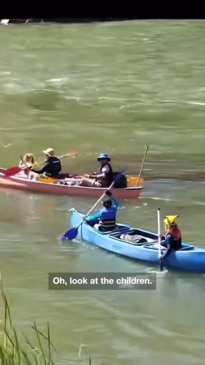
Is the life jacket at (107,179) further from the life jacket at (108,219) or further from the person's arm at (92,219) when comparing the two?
the life jacket at (108,219)

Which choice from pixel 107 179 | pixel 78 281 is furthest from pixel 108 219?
pixel 107 179

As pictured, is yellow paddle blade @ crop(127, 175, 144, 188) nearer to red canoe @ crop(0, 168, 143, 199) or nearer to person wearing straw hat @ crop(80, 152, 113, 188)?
red canoe @ crop(0, 168, 143, 199)

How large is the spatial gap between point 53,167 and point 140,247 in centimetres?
484

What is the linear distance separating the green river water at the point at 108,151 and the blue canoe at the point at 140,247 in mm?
155

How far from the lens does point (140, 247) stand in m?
11.6

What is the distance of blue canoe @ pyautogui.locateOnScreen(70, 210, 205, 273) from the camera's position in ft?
36.4

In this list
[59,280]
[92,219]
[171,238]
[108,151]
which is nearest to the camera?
[171,238]

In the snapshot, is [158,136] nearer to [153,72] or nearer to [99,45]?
[153,72]

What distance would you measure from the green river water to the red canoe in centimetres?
16

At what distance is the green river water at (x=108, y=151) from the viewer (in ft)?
30.3

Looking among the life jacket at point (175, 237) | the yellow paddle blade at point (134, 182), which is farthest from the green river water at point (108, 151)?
the life jacket at point (175, 237)

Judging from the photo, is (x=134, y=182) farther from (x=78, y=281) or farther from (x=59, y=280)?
(x=78, y=281)

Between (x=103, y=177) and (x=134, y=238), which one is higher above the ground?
(x=103, y=177)

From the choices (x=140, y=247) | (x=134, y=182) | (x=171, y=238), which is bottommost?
(x=140, y=247)
